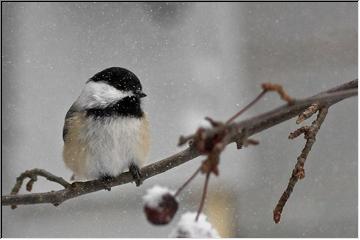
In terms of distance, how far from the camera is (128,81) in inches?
50.7

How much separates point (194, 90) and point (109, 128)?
3.00 metres

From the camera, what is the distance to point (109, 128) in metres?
1.27

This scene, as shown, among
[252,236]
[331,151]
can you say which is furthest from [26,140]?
[331,151]

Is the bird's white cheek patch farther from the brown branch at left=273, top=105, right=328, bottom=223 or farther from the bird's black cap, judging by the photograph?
the brown branch at left=273, top=105, right=328, bottom=223

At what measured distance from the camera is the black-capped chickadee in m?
1.27

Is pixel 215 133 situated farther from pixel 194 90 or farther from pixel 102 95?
pixel 194 90

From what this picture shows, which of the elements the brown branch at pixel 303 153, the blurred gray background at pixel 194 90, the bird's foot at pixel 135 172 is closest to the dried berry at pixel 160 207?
the brown branch at pixel 303 153

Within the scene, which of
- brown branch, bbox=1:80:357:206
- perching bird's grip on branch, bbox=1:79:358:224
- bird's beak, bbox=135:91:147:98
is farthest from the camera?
bird's beak, bbox=135:91:147:98

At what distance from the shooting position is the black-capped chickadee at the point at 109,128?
1274 millimetres

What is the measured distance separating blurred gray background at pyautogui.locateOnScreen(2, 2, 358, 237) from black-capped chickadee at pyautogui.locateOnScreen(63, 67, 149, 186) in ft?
7.22

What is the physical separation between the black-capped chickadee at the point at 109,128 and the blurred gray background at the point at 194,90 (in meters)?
2.20

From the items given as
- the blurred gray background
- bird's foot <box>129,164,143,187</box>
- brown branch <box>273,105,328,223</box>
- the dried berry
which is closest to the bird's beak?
bird's foot <box>129,164,143,187</box>

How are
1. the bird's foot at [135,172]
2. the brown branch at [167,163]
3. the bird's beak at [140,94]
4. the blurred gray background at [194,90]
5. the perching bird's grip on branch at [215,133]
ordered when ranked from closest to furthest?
the perching bird's grip on branch at [215,133] → the brown branch at [167,163] → the bird's foot at [135,172] → the bird's beak at [140,94] → the blurred gray background at [194,90]

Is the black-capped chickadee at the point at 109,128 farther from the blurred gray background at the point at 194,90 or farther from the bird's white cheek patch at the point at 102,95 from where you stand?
the blurred gray background at the point at 194,90
